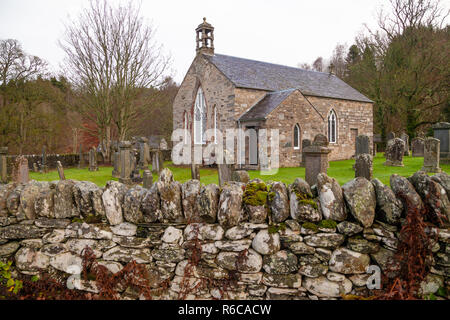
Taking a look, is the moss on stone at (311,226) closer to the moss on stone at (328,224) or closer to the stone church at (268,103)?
the moss on stone at (328,224)

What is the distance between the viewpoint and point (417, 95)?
23.5 m

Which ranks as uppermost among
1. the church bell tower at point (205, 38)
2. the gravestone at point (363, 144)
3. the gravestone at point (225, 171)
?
the church bell tower at point (205, 38)

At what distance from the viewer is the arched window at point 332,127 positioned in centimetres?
2209

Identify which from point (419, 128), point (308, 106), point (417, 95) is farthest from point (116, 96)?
point (419, 128)

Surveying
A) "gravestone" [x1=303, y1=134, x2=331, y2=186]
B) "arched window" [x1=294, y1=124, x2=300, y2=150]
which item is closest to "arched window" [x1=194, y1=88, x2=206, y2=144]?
"arched window" [x1=294, y1=124, x2=300, y2=150]

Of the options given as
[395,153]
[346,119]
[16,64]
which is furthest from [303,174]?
[16,64]

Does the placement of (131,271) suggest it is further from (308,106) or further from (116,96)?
(116,96)

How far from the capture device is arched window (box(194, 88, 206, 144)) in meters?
20.5

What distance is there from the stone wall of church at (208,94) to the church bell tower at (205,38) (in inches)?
29.9

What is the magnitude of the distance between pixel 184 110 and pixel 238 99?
6292 millimetres

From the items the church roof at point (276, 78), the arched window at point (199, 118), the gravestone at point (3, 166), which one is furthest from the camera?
the arched window at point (199, 118)

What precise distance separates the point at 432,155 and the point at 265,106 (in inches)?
350

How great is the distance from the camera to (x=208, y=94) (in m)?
19.3

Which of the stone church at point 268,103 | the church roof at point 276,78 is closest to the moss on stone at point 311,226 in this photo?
the stone church at point 268,103
